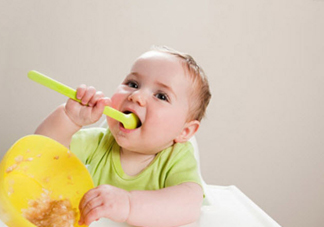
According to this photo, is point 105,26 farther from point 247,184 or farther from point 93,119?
point 93,119

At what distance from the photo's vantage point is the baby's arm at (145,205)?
0.55 m

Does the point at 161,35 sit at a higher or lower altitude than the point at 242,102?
higher

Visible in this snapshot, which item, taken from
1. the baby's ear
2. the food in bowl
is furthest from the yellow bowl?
the baby's ear

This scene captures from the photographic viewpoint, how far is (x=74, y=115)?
71cm

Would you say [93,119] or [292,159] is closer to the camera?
[93,119]

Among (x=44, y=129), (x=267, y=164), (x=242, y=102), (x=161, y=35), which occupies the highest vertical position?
(x=161, y=35)

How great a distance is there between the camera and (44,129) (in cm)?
75

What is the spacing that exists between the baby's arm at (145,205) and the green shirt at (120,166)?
0.05 metres

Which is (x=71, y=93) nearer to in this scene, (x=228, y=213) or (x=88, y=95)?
(x=88, y=95)

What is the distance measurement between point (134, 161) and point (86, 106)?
178 mm

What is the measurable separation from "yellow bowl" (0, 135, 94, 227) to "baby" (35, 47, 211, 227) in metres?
0.08

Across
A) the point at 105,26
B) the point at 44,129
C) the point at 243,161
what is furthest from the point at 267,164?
the point at 44,129

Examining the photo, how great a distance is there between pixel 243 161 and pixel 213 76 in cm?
40

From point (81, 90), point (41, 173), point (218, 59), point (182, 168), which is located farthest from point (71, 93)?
point (218, 59)
